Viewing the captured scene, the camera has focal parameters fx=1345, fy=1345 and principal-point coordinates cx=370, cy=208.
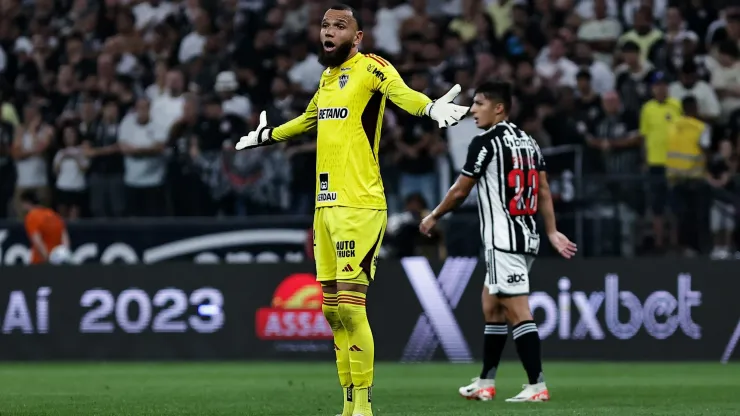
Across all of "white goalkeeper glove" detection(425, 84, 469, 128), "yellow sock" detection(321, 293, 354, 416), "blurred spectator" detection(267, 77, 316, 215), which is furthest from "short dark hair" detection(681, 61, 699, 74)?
"white goalkeeper glove" detection(425, 84, 469, 128)

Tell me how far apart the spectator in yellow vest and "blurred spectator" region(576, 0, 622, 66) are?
288cm

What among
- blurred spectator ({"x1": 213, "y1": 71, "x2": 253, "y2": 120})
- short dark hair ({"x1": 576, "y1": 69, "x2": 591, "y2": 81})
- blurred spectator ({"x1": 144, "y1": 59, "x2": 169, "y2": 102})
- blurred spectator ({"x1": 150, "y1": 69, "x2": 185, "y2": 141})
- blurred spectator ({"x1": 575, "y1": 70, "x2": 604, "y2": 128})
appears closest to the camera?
blurred spectator ({"x1": 575, "y1": 70, "x2": 604, "y2": 128})

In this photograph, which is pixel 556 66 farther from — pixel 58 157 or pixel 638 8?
pixel 58 157

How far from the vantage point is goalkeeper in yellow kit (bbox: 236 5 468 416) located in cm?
798

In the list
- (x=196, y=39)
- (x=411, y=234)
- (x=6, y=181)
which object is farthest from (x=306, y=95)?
(x=6, y=181)

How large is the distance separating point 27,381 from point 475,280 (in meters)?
5.40

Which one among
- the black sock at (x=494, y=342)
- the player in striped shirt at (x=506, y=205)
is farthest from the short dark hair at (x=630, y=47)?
the black sock at (x=494, y=342)

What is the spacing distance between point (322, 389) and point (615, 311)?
514 cm

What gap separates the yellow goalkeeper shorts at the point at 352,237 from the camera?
26.1ft

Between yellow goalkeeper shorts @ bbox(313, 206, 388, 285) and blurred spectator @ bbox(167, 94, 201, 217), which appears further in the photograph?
blurred spectator @ bbox(167, 94, 201, 217)

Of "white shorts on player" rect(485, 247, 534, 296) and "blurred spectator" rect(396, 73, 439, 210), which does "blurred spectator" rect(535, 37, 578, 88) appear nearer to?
"blurred spectator" rect(396, 73, 439, 210)

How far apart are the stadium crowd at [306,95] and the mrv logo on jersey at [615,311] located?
724mm

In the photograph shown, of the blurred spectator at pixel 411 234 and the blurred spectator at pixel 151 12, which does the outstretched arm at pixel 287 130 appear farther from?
the blurred spectator at pixel 151 12

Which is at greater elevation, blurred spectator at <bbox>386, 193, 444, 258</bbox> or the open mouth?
the open mouth
